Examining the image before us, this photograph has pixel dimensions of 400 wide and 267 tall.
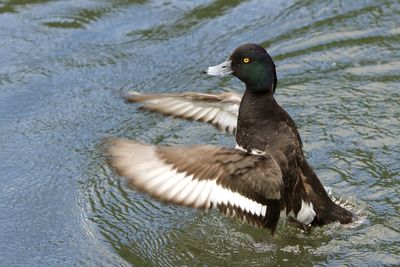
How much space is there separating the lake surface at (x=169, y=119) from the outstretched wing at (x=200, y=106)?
0.47 meters

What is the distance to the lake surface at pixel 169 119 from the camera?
636 cm

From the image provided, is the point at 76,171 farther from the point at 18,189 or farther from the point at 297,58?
the point at 297,58

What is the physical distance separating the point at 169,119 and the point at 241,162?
2.25 meters

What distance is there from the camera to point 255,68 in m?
6.44

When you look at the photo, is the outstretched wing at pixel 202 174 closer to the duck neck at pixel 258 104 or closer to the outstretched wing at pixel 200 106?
the duck neck at pixel 258 104

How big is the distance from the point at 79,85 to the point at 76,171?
154cm

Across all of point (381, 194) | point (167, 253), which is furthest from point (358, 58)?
point (167, 253)

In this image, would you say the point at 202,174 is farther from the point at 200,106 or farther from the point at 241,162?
the point at 200,106

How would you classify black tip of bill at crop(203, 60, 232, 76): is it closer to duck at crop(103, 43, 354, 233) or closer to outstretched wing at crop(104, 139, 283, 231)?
duck at crop(103, 43, 354, 233)

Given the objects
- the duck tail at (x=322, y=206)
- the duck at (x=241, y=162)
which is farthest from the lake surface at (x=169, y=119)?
the duck at (x=241, y=162)

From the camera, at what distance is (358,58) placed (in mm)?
8641

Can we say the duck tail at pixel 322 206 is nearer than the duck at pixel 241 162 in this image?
No

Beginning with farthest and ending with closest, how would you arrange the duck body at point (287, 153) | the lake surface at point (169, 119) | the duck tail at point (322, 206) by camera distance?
the duck tail at point (322, 206) → the lake surface at point (169, 119) → the duck body at point (287, 153)

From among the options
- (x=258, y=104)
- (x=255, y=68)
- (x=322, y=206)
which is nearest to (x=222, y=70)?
(x=255, y=68)
